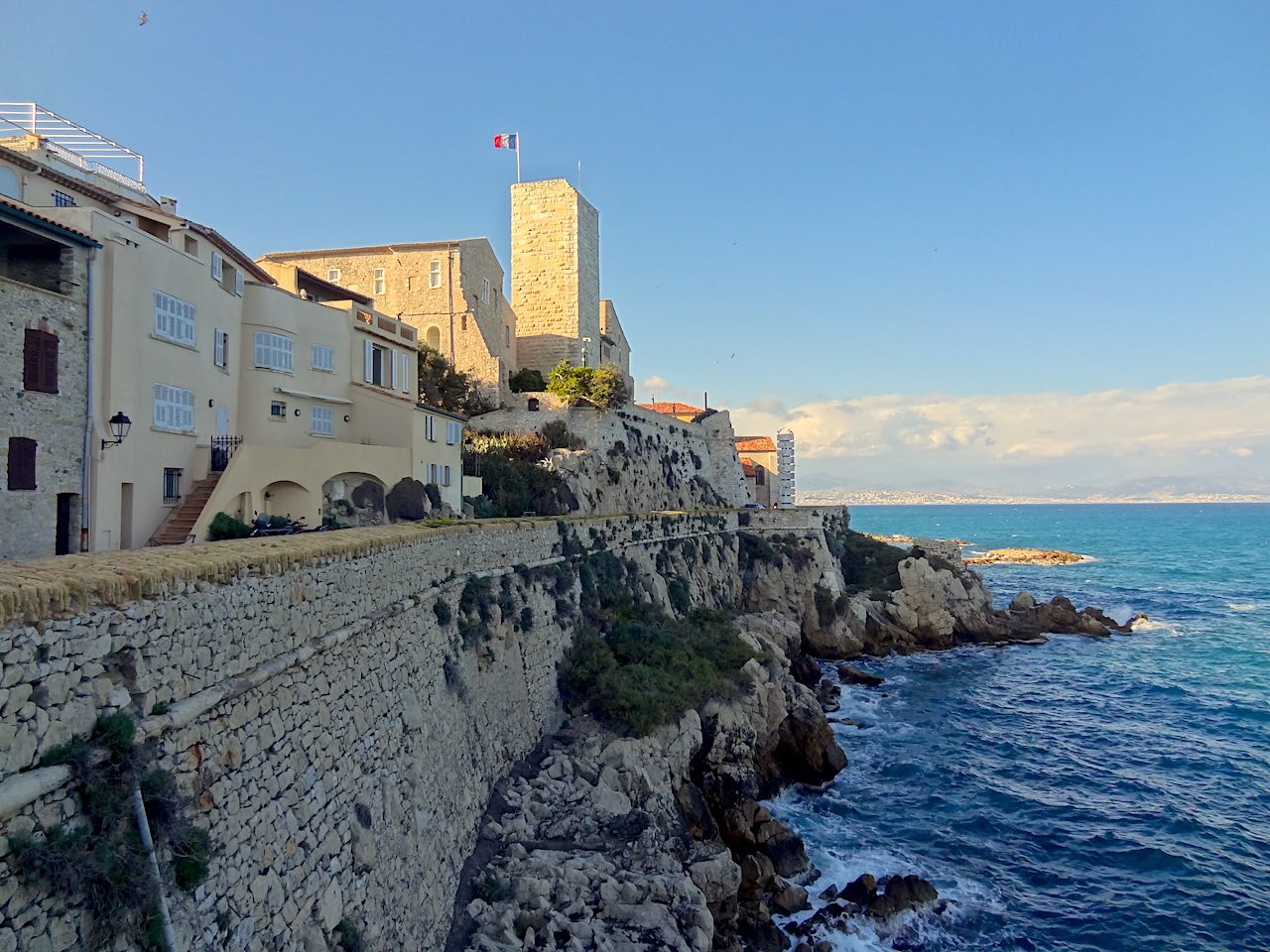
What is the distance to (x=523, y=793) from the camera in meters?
16.1

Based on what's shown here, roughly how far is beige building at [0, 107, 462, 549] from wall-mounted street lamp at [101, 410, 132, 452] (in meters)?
0.08

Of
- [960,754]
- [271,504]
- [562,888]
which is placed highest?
[271,504]

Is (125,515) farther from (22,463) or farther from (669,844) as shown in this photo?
(669,844)

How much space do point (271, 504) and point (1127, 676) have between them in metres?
37.9

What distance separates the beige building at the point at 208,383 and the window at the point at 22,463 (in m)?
1.10

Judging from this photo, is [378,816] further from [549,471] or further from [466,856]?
[549,471]

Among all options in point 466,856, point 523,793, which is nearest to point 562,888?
point 466,856

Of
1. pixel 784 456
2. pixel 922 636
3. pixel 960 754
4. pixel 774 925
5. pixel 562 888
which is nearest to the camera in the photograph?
pixel 562 888

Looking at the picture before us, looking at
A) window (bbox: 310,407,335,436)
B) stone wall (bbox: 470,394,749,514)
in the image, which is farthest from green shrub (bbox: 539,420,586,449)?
window (bbox: 310,407,335,436)

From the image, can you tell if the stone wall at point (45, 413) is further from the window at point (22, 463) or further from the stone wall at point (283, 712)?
the stone wall at point (283, 712)

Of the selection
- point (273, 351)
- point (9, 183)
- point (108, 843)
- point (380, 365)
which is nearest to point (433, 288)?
point (380, 365)

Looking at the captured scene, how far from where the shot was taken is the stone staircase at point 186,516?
15062 millimetres

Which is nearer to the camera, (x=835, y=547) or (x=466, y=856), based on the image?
(x=466, y=856)

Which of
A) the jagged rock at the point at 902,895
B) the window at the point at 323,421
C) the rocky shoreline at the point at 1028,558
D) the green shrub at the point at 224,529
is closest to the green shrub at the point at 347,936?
the green shrub at the point at 224,529
